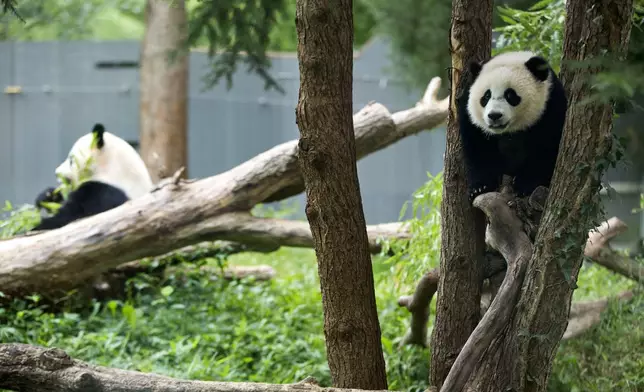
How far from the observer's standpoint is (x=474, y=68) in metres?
3.10

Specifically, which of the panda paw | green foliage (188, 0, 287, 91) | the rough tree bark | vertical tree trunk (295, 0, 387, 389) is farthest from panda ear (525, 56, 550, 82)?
green foliage (188, 0, 287, 91)

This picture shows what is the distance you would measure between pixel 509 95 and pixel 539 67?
177 mm

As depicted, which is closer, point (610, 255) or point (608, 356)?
point (608, 356)

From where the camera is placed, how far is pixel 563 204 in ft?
8.05

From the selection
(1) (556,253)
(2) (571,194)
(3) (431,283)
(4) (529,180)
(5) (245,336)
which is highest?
(2) (571,194)

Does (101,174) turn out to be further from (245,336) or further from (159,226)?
(245,336)

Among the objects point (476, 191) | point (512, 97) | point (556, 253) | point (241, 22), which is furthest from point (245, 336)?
point (556, 253)

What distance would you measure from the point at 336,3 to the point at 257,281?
389 centimetres

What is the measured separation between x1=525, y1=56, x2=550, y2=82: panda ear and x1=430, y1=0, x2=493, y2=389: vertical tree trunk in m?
0.31

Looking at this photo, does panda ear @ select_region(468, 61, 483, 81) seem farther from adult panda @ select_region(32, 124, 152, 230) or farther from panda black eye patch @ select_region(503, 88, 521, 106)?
adult panda @ select_region(32, 124, 152, 230)

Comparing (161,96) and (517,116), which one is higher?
(517,116)

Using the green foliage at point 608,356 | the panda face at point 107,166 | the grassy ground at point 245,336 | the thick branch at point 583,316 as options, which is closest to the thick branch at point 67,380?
the grassy ground at point 245,336

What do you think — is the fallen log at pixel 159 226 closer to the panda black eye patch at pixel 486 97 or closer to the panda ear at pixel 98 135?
the panda ear at pixel 98 135

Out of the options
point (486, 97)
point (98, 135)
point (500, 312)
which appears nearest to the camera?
point (500, 312)
